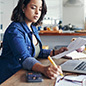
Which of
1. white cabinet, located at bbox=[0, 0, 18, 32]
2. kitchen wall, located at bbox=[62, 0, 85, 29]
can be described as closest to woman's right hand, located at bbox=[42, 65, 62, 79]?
white cabinet, located at bbox=[0, 0, 18, 32]

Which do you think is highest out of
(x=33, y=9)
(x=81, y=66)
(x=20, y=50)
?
(x=33, y=9)

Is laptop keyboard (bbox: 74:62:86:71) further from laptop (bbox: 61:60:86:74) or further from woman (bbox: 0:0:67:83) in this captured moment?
woman (bbox: 0:0:67:83)

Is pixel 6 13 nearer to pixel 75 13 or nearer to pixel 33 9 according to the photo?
pixel 75 13

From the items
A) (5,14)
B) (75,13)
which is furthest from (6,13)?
(75,13)

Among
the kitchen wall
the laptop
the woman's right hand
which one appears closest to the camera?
the woman's right hand

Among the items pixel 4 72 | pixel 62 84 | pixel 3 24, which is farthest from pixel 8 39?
pixel 3 24

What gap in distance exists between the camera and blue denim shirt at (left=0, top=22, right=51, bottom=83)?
3.69ft

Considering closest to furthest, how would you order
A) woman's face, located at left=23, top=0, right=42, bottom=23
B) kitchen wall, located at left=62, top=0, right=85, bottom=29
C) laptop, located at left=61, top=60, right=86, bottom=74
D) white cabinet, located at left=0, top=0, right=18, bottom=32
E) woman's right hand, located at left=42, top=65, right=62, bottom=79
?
woman's right hand, located at left=42, top=65, right=62, bottom=79
laptop, located at left=61, top=60, right=86, bottom=74
woman's face, located at left=23, top=0, right=42, bottom=23
white cabinet, located at left=0, top=0, right=18, bottom=32
kitchen wall, located at left=62, top=0, right=85, bottom=29

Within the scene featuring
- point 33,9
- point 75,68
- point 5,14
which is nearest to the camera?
point 75,68

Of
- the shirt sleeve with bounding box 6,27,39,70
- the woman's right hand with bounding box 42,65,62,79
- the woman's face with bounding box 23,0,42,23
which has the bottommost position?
the woman's right hand with bounding box 42,65,62,79

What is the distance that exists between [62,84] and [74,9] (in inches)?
222

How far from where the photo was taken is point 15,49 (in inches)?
44.7

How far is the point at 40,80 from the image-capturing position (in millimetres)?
864

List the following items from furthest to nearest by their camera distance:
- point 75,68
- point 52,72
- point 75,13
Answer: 1. point 75,13
2. point 75,68
3. point 52,72
